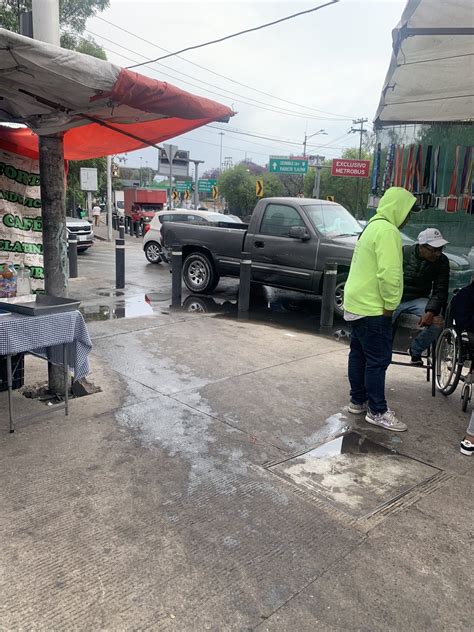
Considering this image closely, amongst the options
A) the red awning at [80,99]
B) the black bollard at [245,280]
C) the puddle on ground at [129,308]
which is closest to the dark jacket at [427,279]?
the red awning at [80,99]

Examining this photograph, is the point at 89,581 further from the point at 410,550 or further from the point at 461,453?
the point at 461,453

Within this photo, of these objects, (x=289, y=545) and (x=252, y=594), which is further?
(x=289, y=545)

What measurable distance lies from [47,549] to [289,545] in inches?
50.2

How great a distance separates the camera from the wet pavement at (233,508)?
7.69ft

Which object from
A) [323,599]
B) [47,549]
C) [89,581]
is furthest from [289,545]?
[47,549]

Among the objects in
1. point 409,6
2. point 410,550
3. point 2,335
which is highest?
point 409,6

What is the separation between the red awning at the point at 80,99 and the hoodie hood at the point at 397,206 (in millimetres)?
1502

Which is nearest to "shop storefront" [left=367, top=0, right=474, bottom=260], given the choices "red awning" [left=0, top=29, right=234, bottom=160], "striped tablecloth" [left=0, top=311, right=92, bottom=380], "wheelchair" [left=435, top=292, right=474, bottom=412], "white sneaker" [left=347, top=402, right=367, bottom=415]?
"wheelchair" [left=435, top=292, right=474, bottom=412]

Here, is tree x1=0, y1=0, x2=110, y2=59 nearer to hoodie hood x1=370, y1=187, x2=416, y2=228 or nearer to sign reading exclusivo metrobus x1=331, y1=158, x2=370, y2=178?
sign reading exclusivo metrobus x1=331, y1=158, x2=370, y2=178

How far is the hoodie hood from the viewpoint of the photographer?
4.11 metres

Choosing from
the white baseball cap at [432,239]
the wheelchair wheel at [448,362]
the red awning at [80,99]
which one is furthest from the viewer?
the white baseball cap at [432,239]

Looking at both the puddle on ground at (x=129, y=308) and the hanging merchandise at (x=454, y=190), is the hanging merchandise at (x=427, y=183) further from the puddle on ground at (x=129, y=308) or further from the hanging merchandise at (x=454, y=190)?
the puddle on ground at (x=129, y=308)

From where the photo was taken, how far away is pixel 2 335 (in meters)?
3.61

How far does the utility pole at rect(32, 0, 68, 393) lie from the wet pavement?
1089mm
